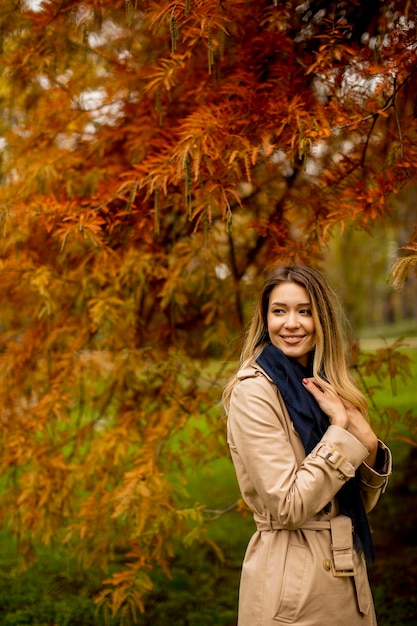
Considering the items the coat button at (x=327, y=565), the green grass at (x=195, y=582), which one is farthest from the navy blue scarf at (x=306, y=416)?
the green grass at (x=195, y=582)

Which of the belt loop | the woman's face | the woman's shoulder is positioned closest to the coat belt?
the belt loop

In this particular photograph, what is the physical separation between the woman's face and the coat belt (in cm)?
53

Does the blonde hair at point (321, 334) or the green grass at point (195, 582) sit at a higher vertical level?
the blonde hair at point (321, 334)

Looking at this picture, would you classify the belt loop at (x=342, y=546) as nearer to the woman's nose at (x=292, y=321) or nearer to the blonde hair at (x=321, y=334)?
the blonde hair at (x=321, y=334)

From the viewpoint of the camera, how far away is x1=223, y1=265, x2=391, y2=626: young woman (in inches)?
75.8

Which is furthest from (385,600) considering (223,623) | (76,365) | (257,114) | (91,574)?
(257,114)

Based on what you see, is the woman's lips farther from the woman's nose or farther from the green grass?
the green grass

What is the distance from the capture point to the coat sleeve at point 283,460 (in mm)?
1891

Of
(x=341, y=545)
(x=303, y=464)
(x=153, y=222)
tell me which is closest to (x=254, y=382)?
(x=303, y=464)

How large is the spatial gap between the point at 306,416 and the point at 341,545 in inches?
15.7

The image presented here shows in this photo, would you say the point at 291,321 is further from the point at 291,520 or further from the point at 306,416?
the point at 291,520

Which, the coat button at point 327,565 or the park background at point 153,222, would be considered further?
the park background at point 153,222

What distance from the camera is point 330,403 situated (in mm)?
2078

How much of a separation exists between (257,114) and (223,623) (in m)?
2.99
